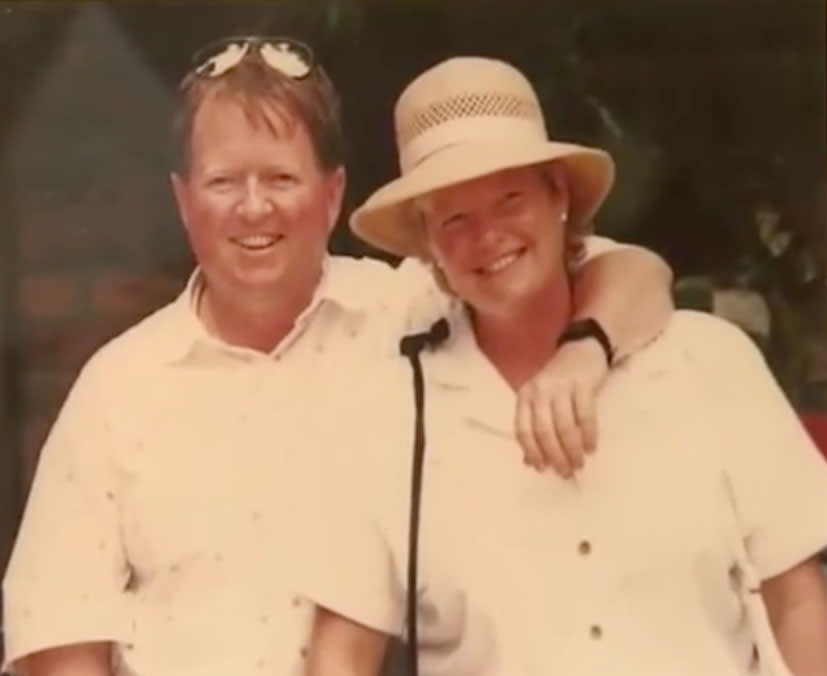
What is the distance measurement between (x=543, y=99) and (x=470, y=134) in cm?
8

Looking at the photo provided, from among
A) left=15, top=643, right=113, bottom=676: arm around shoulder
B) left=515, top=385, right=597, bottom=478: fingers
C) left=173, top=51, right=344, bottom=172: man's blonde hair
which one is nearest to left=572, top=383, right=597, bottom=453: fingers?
left=515, top=385, right=597, bottom=478: fingers

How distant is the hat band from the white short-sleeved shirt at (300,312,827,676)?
0.13 metres

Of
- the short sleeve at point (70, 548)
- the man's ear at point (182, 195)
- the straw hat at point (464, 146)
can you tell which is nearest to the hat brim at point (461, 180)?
the straw hat at point (464, 146)

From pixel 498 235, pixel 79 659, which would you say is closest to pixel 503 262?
pixel 498 235

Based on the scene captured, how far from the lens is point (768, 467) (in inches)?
35.4

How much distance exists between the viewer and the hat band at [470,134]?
865mm

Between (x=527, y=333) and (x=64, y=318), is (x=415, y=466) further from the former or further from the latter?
(x=64, y=318)

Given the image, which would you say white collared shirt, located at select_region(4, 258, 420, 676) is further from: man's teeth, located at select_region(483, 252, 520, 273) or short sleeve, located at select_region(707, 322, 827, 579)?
short sleeve, located at select_region(707, 322, 827, 579)

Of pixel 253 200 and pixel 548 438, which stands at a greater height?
pixel 253 200

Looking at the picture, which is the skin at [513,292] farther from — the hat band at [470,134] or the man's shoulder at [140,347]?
the man's shoulder at [140,347]

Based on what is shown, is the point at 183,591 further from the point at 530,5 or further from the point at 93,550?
the point at 530,5

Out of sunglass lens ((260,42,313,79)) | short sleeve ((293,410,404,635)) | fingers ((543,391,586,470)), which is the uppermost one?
sunglass lens ((260,42,313,79))

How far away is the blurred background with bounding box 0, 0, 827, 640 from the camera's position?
3.06 feet

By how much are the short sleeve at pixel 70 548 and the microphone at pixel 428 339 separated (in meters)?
0.19
